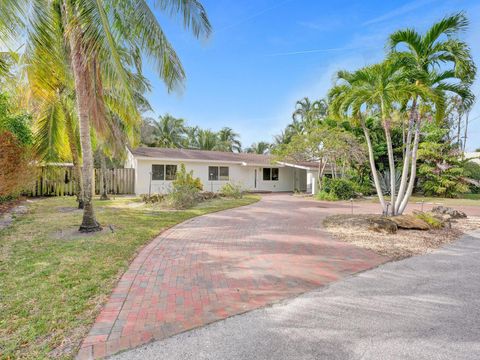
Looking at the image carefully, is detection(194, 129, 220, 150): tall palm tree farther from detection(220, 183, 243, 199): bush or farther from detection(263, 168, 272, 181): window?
detection(220, 183, 243, 199): bush

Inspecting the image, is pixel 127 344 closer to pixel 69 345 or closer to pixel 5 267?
pixel 69 345

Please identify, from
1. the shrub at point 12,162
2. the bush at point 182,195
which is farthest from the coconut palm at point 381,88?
the shrub at point 12,162

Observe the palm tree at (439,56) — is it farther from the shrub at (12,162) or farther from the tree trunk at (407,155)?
the shrub at (12,162)

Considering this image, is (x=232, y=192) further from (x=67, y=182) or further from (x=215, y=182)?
(x=67, y=182)

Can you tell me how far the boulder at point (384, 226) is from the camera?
772cm

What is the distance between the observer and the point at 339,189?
18172mm

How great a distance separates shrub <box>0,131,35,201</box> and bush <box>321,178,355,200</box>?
52.8 feet

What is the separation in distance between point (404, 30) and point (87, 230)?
10.4 metres

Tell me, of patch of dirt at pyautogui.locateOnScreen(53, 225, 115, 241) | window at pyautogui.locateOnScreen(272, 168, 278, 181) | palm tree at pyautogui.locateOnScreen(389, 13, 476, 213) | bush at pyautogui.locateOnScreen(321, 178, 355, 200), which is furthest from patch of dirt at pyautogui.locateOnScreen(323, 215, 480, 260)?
window at pyautogui.locateOnScreen(272, 168, 278, 181)

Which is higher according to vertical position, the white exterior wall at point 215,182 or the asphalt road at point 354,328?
the white exterior wall at point 215,182

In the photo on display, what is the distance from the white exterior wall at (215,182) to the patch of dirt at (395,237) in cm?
988

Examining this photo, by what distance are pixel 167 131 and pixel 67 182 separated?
1902cm

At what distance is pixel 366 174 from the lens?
850 inches

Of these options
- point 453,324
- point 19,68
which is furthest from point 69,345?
point 19,68
